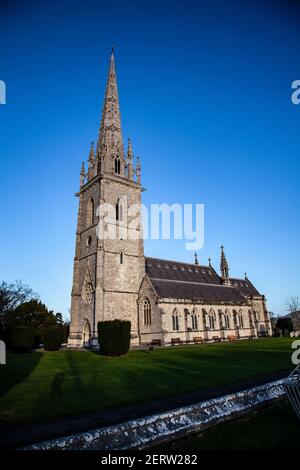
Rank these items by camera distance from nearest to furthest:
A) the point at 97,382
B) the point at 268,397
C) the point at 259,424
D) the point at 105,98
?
the point at 259,424
the point at 268,397
the point at 97,382
the point at 105,98

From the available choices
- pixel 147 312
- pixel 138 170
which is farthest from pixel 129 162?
pixel 147 312

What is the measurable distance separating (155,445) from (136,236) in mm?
32663

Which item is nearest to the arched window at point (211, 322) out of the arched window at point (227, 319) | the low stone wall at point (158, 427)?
the arched window at point (227, 319)

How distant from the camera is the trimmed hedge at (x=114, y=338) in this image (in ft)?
71.6

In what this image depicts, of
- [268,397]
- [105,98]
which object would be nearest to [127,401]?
[268,397]

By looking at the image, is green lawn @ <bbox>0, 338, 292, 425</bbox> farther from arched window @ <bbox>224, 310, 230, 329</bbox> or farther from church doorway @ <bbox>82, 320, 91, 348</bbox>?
arched window @ <bbox>224, 310, 230, 329</bbox>

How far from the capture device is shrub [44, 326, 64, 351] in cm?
2811

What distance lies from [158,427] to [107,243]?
29.6m

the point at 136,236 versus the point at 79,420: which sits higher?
the point at 136,236

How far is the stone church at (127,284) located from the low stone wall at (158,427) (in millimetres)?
25046

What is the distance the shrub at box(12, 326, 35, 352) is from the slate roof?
1400 cm

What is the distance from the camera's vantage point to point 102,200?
35.0m

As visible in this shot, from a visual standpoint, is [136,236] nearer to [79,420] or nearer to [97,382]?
[97,382]

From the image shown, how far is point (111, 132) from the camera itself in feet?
136
